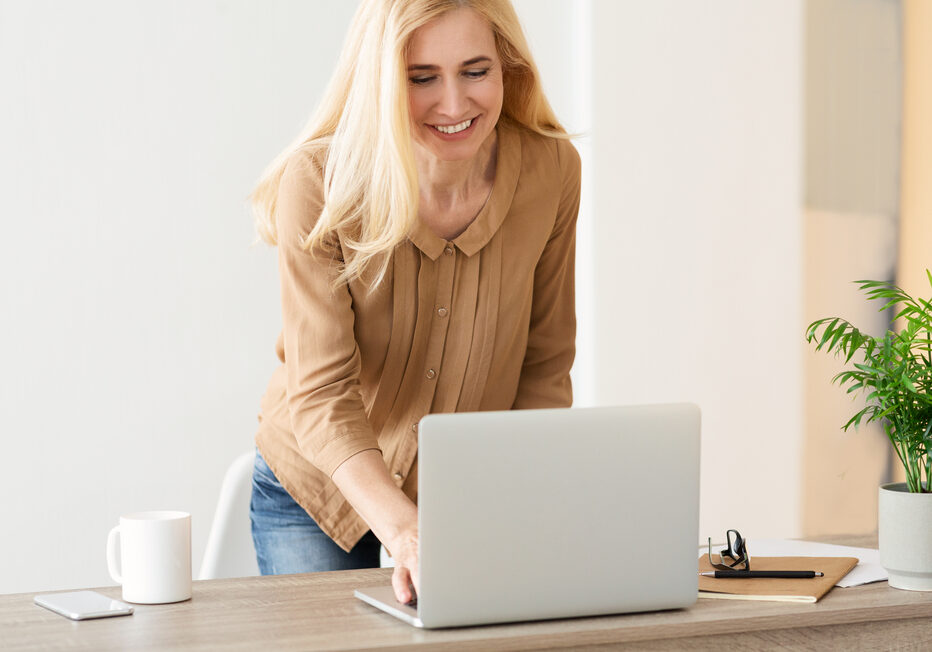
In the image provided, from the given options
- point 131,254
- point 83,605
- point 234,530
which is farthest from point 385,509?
point 131,254

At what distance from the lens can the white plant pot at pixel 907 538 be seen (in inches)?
57.6

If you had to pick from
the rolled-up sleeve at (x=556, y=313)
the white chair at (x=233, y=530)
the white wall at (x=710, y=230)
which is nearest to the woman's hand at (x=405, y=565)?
the rolled-up sleeve at (x=556, y=313)

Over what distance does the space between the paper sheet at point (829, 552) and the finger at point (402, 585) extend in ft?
1.76

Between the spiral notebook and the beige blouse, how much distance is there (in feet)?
1.69

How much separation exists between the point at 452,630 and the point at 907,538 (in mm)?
632

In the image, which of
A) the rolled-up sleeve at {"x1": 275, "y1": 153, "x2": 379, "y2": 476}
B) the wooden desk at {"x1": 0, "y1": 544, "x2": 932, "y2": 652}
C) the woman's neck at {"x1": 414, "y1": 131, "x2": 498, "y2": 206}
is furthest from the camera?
the woman's neck at {"x1": 414, "y1": 131, "x2": 498, "y2": 206}

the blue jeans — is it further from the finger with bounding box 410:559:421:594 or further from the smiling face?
the smiling face

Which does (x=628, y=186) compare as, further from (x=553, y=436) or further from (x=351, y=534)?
(x=553, y=436)

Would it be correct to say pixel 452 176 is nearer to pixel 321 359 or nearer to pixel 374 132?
pixel 374 132

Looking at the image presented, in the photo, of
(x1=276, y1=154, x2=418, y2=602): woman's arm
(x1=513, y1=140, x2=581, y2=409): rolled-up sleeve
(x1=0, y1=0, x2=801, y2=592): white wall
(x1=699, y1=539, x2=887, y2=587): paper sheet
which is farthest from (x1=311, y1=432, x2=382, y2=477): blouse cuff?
(x1=0, y1=0, x2=801, y2=592): white wall

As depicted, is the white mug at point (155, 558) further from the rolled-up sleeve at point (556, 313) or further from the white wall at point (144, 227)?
the white wall at point (144, 227)

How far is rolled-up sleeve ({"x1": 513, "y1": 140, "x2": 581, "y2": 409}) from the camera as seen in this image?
78.5 inches

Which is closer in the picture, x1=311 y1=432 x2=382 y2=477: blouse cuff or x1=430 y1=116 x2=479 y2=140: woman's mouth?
x1=311 y1=432 x2=382 y2=477: blouse cuff

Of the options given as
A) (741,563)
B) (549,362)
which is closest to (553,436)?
(741,563)
